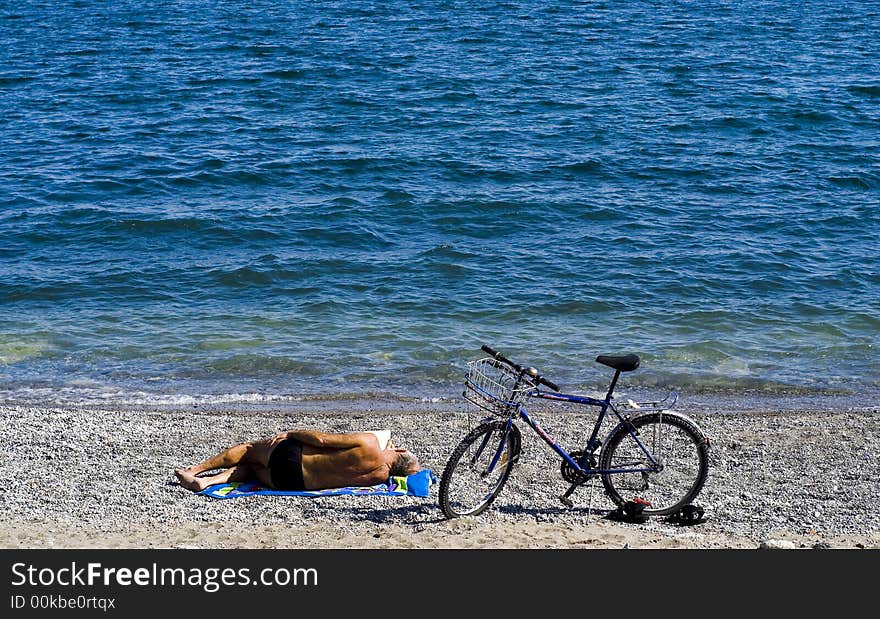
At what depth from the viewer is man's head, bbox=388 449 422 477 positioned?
33.7ft

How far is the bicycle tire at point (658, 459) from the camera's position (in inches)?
367

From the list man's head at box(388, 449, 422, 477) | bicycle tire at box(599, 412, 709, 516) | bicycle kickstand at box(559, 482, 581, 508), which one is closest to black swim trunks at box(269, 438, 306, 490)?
man's head at box(388, 449, 422, 477)

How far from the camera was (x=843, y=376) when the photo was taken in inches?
593

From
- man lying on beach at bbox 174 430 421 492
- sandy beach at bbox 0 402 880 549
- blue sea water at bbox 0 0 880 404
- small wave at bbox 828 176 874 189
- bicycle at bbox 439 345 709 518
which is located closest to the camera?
sandy beach at bbox 0 402 880 549

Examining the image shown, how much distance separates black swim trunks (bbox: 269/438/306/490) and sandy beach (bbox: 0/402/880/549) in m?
0.24

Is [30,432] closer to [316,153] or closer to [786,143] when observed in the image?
[316,153]

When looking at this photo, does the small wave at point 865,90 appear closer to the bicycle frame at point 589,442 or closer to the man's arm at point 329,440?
the bicycle frame at point 589,442

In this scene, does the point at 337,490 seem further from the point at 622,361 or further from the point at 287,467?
the point at 622,361

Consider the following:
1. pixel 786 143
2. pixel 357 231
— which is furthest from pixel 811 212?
pixel 357 231

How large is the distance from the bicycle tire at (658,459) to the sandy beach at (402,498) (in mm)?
290

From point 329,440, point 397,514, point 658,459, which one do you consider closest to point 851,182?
point 658,459

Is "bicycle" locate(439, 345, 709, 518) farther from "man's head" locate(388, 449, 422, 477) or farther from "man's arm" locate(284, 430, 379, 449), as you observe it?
"man's arm" locate(284, 430, 379, 449)

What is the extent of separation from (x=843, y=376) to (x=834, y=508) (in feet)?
18.8

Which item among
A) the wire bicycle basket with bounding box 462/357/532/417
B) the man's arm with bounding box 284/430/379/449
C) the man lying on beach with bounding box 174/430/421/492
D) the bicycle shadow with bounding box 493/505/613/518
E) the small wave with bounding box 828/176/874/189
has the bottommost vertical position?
the small wave with bounding box 828/176/874/189
